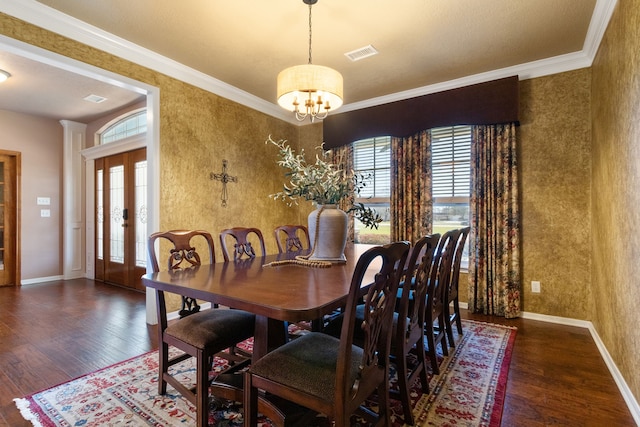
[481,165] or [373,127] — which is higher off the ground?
[373,127]

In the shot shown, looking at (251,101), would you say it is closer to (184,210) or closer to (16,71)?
(184,210)

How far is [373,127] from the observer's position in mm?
4316

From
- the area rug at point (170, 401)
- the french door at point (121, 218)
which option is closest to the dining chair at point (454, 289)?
the area rug at point (170, 401)

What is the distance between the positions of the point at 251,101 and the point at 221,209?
1529mm

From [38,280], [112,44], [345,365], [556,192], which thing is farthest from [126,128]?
[556,192]

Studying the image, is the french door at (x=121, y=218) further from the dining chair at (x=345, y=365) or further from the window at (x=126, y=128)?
the dining chair at (x=345, y=365)

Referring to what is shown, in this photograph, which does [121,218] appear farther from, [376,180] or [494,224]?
[494,224]

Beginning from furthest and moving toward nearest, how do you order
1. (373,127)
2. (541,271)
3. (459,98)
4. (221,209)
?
(373,127), (221,209), (459,98), (541,271)

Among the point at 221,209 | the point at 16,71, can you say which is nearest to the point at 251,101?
the point at 221,209

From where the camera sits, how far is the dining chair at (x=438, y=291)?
6.80 feet

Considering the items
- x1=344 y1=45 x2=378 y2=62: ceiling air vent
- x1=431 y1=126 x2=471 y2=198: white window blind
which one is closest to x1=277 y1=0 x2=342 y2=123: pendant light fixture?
x1=344 y1=45 x2=378 y2=62: ceiling air vent

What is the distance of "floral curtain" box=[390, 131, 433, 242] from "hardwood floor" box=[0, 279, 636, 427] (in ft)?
3.83

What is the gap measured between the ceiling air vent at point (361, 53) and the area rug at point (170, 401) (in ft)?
9.13

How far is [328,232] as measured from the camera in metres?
2.16
